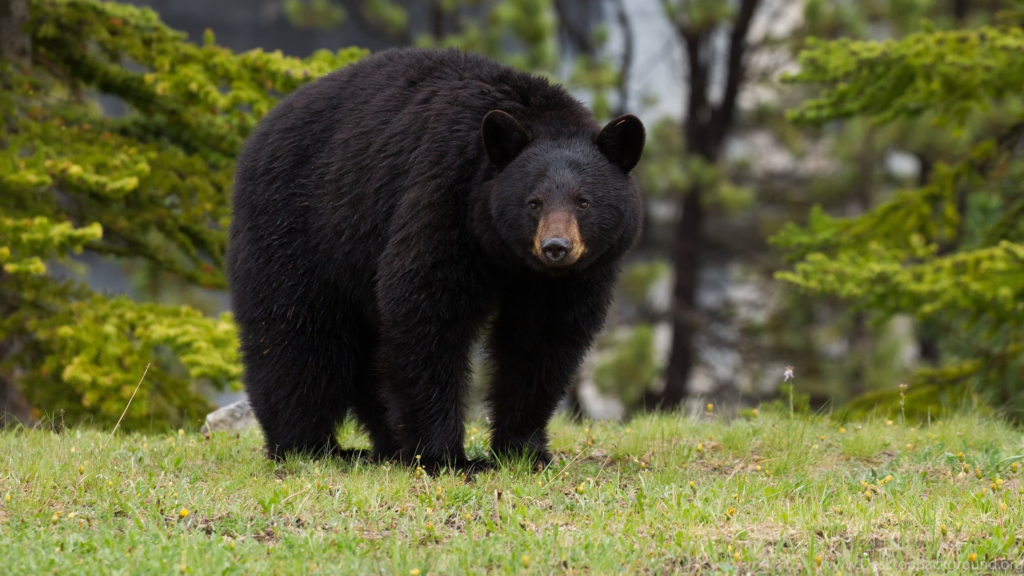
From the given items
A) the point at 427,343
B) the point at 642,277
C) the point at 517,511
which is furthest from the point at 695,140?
the point at 517,511

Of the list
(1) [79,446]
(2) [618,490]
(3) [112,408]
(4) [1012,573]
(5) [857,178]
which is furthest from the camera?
(5) [857,178]

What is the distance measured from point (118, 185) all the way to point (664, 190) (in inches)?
495

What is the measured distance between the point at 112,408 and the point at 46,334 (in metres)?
0.86

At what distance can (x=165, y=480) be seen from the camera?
16.6 ft

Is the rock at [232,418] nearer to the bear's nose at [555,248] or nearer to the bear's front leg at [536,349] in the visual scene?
the bear's front leg at [536,349]

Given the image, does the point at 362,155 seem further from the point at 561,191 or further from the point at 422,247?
the point at 561,191

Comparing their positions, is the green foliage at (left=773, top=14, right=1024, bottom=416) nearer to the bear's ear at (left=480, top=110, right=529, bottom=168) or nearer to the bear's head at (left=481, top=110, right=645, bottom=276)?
the bear's head at (left=481, top=110, right=645, bottom=276)

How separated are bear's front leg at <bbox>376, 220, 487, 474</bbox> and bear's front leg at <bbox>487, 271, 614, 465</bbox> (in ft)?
0.88

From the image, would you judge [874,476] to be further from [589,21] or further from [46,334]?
[589,21]

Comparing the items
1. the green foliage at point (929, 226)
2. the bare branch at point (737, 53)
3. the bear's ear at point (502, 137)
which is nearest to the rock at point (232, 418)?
the bear's ear at point (502, 137)

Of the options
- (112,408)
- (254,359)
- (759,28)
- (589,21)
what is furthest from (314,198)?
(759,28)

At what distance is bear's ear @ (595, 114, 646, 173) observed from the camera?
531 centimetres

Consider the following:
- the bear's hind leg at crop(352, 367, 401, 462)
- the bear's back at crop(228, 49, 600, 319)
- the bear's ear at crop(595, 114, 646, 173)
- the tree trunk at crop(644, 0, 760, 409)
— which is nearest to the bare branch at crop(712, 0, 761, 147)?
the tree trunk at crop(644, 0, 760, 409)

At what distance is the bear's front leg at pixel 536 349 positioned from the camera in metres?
5.48
